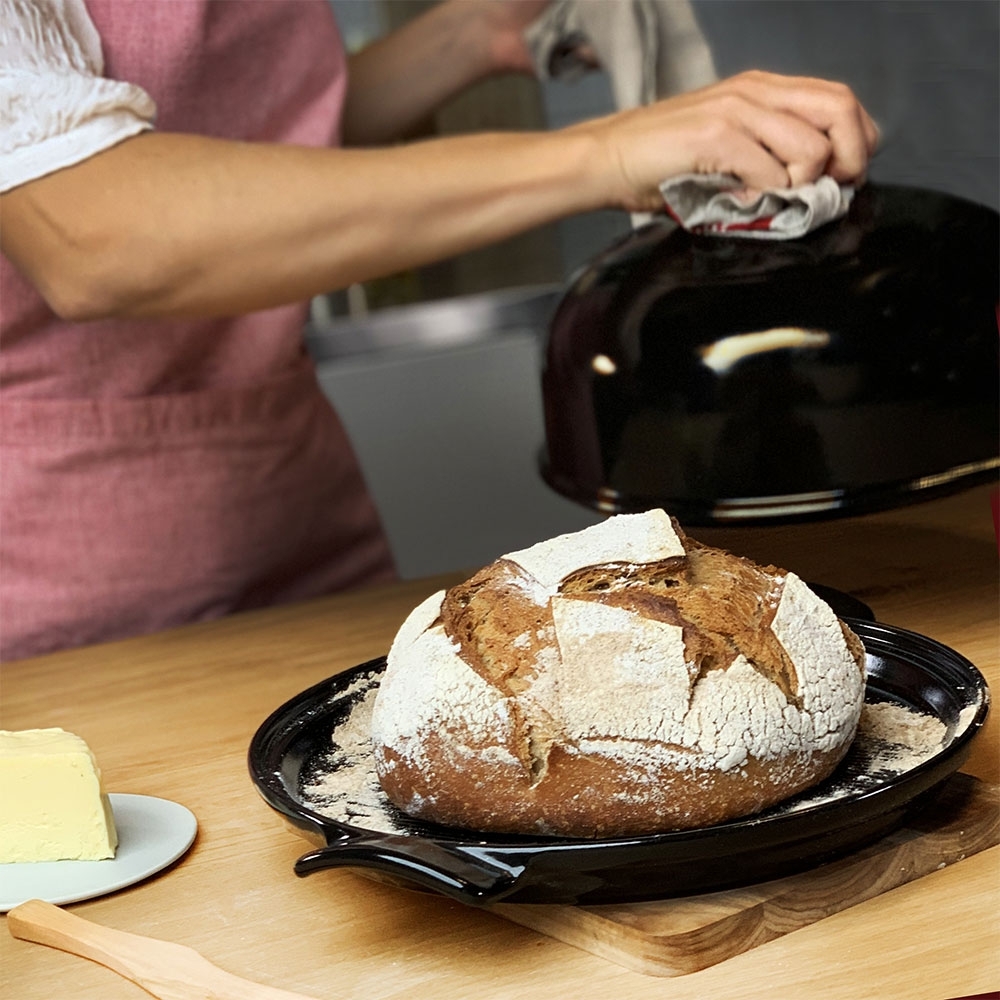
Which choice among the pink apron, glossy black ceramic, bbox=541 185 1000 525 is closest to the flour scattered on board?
glossy black ceramic, bbox=541 185 1000 525

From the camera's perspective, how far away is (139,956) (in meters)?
0.57

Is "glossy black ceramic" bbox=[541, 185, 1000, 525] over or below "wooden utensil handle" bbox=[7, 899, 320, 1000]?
over

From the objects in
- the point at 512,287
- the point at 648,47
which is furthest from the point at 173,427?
the point at 512,287

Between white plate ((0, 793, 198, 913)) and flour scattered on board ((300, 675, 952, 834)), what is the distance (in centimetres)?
8

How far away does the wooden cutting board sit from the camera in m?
0.53

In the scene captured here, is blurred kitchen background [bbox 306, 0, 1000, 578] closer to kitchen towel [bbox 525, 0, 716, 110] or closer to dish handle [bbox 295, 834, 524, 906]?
kitchen towel [bbox 525, 0, 716, 110]

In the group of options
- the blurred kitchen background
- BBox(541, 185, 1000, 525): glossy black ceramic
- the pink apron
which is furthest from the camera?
the pink apron

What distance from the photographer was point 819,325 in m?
0.78

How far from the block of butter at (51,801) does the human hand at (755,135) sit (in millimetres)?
549

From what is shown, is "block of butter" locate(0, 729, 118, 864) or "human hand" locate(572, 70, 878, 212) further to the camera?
"human hand" locate(572, 70, 878, 212)

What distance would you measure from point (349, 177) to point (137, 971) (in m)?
0.61

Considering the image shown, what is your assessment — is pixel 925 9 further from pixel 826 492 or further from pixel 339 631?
pixel 339 631

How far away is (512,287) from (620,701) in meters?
1.82

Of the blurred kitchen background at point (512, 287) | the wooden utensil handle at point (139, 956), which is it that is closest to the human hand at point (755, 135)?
the blurred kitchen background at point (512, 287)
